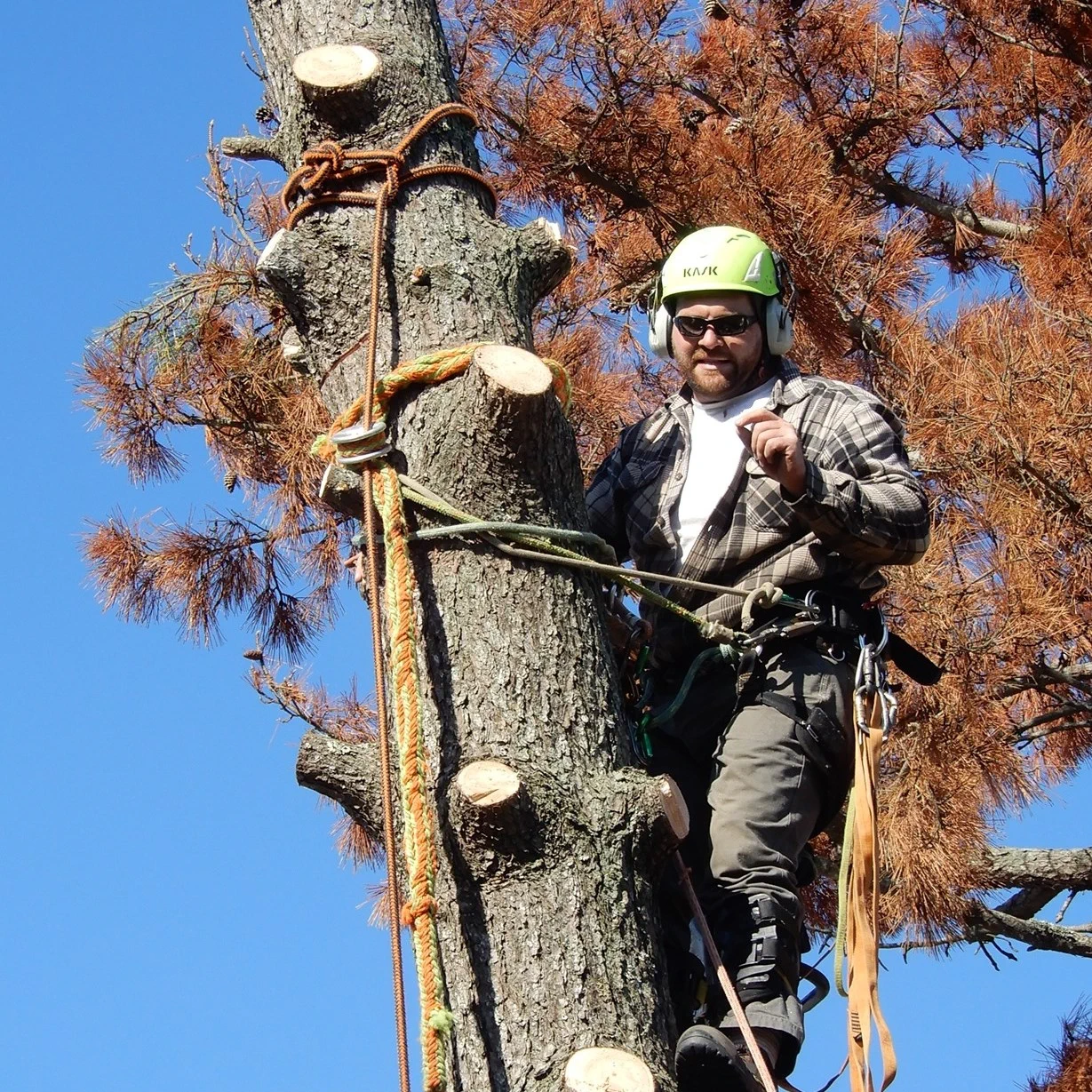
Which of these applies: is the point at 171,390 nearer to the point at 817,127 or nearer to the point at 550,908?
the point at 817,127

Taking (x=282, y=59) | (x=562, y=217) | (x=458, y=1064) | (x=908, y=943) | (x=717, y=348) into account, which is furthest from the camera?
(x=562, y=217)

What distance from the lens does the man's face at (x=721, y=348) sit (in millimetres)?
3215

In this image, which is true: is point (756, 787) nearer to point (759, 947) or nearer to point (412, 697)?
point (759, 947)

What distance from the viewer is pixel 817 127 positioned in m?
6.30

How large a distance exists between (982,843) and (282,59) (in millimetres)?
3184

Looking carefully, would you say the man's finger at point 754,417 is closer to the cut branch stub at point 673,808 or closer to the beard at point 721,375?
the beard at point 721,375

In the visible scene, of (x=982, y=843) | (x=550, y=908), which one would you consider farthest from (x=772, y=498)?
(x=982, y=843)

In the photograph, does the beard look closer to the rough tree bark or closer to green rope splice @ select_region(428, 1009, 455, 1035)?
the rough tree bark

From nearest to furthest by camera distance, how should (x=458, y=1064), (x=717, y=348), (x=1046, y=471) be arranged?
(x=458, y=1064) → (x=717, y=348) → (x=1046, y=471)

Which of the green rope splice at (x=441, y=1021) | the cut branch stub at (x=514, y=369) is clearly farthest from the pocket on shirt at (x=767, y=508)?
the green rope splice at (x=441, y=1021)

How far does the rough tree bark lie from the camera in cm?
224

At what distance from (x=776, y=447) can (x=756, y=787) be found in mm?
545

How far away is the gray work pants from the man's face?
52 centimetres

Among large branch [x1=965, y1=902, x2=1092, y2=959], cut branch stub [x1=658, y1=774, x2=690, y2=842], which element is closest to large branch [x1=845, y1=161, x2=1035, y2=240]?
large branch [x1=965, y1=902, x2=1092, y2=959]
